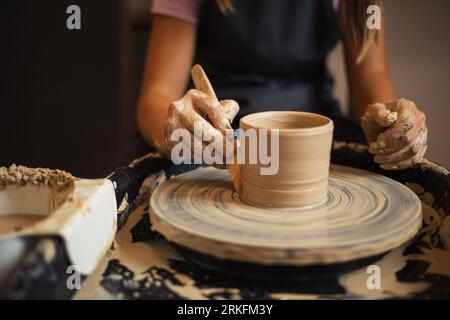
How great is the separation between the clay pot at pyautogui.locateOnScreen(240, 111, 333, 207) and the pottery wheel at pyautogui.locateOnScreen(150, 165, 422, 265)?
2 cm

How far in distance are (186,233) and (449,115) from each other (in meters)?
2.02

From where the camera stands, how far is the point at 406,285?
2.63 ft

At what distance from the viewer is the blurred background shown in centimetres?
234

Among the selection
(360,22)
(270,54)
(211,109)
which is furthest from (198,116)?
(270,54)

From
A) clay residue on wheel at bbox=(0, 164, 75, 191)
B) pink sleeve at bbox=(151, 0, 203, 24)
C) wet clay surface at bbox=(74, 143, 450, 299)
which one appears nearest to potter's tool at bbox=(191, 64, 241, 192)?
wet clay surface at bbox=(74, 143, 450, 299)

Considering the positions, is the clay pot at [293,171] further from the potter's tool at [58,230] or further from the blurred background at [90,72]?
the blurred background at [90,72]

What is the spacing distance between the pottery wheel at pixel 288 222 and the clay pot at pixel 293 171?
0.07 ft

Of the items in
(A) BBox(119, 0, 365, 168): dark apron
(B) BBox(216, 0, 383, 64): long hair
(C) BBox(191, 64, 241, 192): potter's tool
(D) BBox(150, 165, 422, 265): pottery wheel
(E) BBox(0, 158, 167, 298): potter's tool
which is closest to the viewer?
(E) BBox(0, 158, 167, 298): potter's tool

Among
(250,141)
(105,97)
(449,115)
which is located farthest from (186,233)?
(449,115)

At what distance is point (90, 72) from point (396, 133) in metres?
1.81

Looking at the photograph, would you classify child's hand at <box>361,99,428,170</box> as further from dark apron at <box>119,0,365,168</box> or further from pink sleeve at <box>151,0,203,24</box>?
pink sleeve at <box>151,0,203,24</box>

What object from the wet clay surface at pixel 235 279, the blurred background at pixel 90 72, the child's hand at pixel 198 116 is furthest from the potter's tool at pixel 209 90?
the blurred background at pixel 90 72

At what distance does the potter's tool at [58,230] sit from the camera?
65 centimetres

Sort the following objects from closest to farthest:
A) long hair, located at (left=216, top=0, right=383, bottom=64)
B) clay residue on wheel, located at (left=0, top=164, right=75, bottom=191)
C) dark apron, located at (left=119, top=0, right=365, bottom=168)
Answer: clay residue on wheel, located at (left=0, top=164, right=75, bottom=191)
long hair, located at (left=216, top=0, right=383, bottom=64)
dark apron, located at (left=119, top=0, right=365, bottom=168)
